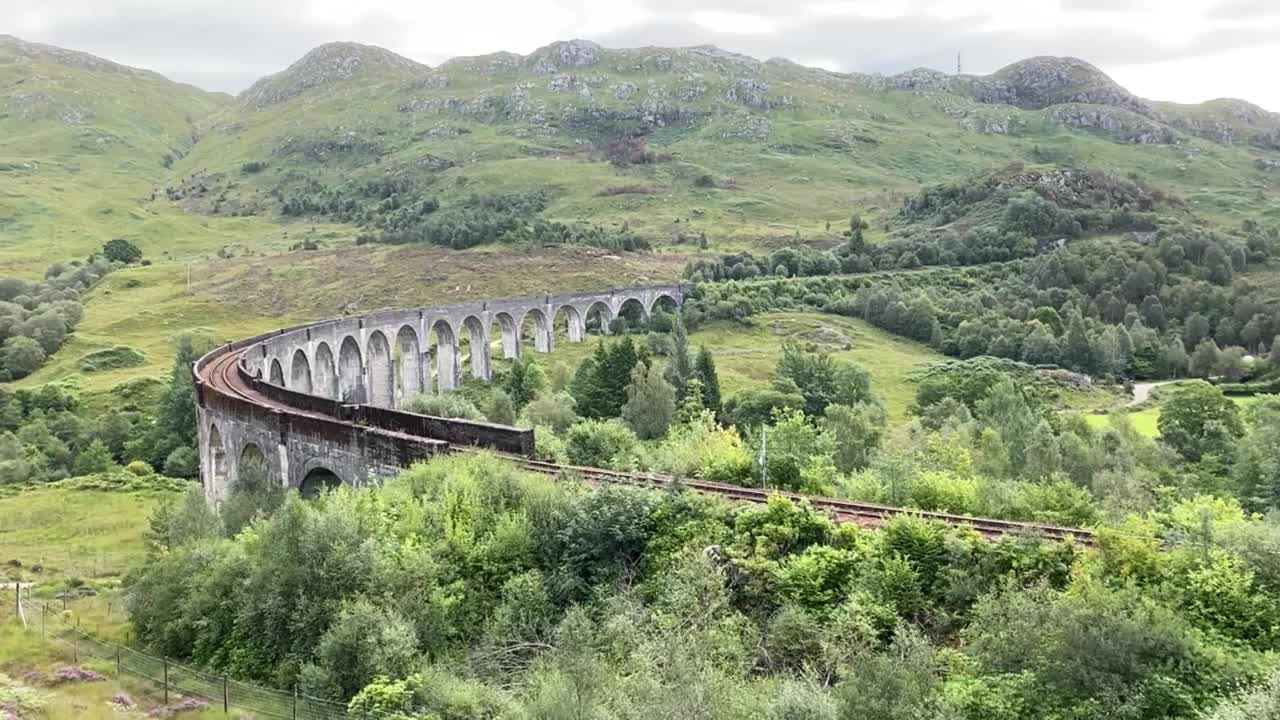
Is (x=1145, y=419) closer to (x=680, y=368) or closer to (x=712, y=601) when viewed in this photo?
(x=680, y=368)

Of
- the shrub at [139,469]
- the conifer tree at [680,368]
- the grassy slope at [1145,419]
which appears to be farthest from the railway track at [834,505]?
the grassy slope at [1145,419]

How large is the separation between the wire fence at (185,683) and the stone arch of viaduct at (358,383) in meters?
9.67

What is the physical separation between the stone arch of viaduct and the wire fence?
967 centimetres

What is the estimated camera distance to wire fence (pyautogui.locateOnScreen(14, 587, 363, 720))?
19.0 m

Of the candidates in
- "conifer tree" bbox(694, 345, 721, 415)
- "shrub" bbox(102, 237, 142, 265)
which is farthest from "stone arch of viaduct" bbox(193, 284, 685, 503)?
"shrub" bbox(102, 237, 142, 265)

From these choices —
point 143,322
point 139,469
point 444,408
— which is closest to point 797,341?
point 444,408

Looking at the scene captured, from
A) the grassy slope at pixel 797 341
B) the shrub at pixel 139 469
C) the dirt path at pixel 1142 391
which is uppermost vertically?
the grassy slope at pixel 797 341

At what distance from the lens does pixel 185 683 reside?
21.8 meters

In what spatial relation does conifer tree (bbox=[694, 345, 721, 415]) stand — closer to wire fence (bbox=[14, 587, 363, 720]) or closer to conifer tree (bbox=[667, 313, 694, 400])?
conifer tree (bbox=[667, 313, 694, 400])

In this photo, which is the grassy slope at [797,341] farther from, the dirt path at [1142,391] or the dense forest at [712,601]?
the dense forest at [712,601]

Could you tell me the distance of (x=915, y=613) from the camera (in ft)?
64.3

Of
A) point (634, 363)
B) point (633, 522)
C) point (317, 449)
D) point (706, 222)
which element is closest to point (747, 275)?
point (706, 222)

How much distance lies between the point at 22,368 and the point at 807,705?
99.4 metres

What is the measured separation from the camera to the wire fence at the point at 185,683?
1898cm
